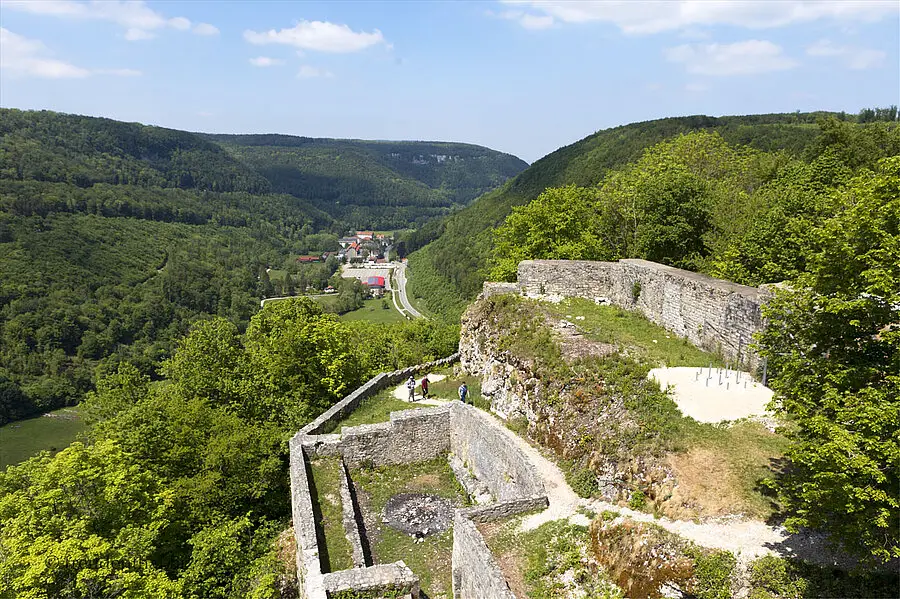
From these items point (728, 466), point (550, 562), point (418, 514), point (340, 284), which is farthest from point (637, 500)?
point (340, 284)

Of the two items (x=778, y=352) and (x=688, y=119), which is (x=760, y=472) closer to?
(x=778, y=352)

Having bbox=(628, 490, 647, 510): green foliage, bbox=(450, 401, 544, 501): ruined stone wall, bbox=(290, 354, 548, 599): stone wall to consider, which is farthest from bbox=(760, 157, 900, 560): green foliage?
bbox=(450, 401, 544, 501): ruined stone wall

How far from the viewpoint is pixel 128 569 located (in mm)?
14016

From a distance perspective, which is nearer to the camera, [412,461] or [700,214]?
[412,461]

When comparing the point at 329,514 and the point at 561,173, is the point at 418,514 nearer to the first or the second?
the point at 329,514

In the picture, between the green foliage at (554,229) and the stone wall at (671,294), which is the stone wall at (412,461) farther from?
the green foliage at (554,229)

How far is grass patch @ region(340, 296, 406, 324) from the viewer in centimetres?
11056

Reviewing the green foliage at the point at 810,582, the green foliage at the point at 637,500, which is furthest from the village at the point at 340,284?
the green foliage at the point at 810,582

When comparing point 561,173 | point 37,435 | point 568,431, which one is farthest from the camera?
point 561,173

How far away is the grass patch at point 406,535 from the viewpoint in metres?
14.2

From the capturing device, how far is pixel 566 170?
358 feet

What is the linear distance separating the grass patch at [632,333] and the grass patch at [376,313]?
8695cm

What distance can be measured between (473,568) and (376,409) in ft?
40.6

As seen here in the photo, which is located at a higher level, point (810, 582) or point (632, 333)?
point (632, 333)
